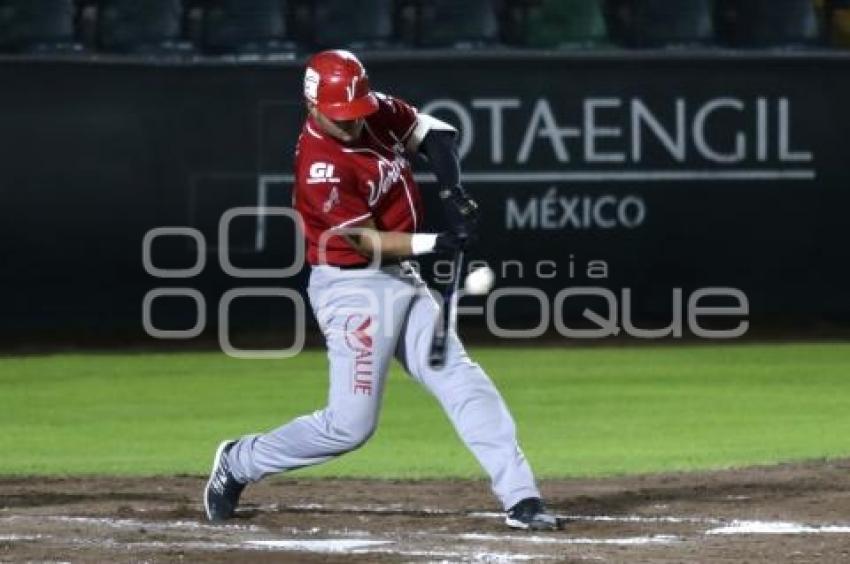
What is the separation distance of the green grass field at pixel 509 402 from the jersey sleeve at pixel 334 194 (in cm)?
220

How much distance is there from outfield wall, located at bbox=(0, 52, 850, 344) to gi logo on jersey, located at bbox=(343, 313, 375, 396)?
669cm

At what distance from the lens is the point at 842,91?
14945 mm

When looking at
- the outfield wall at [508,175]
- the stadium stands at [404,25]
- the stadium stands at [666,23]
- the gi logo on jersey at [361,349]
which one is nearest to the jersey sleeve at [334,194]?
the gi logo on jersey at [361,349]

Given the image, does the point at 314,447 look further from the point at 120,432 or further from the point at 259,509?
the point at 120,432

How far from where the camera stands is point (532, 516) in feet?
25.2

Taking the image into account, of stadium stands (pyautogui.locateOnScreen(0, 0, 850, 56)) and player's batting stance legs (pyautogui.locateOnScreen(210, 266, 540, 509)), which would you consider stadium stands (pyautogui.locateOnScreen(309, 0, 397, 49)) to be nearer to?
stadium stands (pyautogui.locateOnScreen(0, 0, 850, 56))

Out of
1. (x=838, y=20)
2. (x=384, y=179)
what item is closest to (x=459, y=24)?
(x=838, y=20)

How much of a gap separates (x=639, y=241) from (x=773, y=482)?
581cm

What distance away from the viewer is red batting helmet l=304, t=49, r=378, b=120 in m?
7.57

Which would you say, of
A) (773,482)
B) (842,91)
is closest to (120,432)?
(773,482)

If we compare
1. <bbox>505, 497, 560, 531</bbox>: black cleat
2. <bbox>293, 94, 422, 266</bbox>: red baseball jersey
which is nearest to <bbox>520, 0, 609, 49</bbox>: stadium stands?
<bbox>293, 94, 422, 266</bbox>: red baseball jersey

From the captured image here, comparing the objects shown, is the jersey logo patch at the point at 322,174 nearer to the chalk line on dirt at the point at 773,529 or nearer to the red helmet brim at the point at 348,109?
the red helmet brim at the point at 348,109

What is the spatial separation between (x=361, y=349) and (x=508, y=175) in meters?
7.02

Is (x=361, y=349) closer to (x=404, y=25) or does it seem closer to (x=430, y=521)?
(x=430, y=521)
